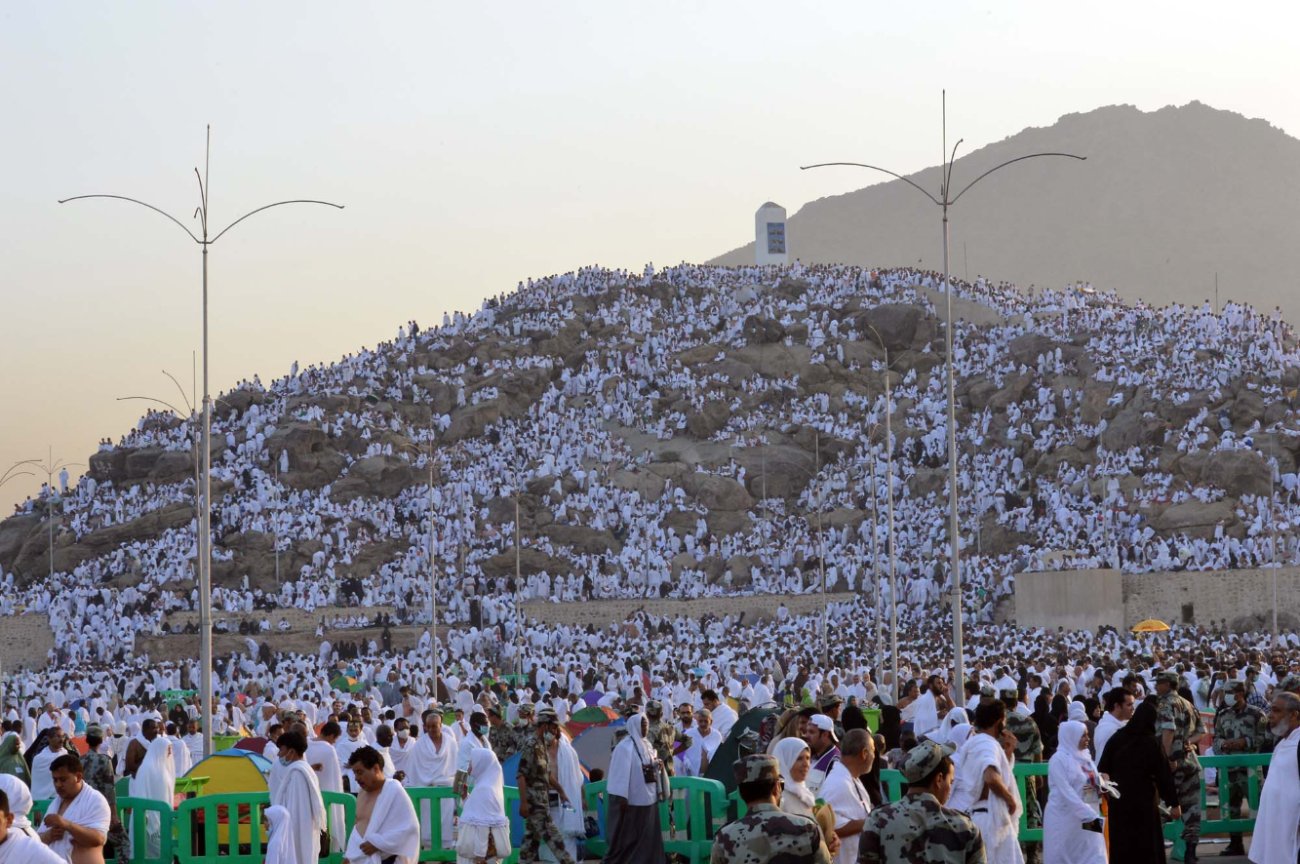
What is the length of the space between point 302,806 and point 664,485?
57576 mm

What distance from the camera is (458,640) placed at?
51219 mm

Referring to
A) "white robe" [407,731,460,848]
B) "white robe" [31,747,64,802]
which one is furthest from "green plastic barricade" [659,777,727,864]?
"white robe" [31,747,64,802]

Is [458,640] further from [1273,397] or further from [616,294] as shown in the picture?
[616,294]

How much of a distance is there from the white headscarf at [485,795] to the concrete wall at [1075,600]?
3946cm

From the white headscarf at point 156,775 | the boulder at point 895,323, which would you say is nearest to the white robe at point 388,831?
the white headscarf at point 156,775

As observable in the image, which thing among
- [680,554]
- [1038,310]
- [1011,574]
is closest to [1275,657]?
[1011,574]

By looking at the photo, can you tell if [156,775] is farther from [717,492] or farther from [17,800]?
[717,492]

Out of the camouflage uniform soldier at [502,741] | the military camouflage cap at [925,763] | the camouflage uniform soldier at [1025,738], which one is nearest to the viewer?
the military camouflage cap at [925,763]

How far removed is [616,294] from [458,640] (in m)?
41.1

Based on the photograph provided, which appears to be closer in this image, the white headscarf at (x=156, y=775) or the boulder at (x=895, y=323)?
the white headscarf at (x=156, y=775)

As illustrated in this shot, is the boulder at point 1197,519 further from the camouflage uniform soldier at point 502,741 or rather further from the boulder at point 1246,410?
the camouflage uniform soldier at point 502,741

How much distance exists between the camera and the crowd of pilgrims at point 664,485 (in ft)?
181

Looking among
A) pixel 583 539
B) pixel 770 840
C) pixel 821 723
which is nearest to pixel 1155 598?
pixel 583 539

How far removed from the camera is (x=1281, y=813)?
10484 millimetres
